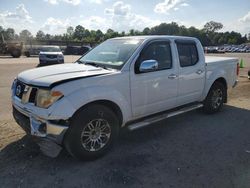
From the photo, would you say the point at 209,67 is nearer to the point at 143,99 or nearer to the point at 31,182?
the point at 143,99

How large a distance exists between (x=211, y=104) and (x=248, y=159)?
7.72 ft

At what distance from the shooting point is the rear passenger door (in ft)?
17.0

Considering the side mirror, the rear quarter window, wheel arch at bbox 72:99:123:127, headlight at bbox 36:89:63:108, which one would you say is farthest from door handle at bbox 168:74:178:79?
headlight at bbox 36:89:63:108

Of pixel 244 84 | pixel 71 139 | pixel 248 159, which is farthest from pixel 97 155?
pixel 244 84

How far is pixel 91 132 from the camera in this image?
12.6ft

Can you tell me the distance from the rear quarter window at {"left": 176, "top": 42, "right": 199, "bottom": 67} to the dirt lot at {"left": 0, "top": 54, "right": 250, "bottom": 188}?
135 centimetres

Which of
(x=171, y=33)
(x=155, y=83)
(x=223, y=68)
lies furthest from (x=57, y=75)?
(x=171, y=33)

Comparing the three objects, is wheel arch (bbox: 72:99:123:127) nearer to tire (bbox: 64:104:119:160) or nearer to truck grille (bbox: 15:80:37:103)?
tire (bbox: 64:104:119:160)

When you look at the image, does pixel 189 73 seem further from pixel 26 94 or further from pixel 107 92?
pixel 26 94

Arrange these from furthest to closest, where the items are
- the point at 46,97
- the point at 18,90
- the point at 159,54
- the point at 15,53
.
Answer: the point at 15,53 < the point at 159,54 < the point at 18,90 < the point at 46,97

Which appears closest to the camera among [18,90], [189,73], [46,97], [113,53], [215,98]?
[46,97]

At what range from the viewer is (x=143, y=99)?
4.43 meters

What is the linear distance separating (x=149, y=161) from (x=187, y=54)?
2537 millimetres

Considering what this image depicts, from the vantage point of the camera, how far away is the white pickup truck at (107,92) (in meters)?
3.49
